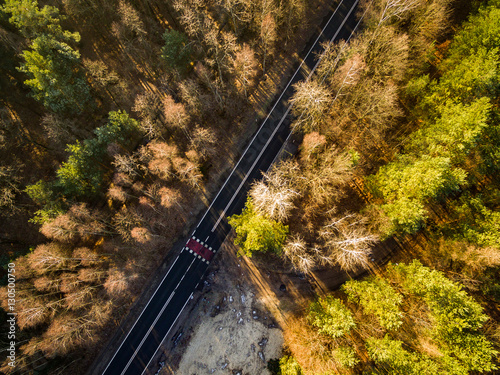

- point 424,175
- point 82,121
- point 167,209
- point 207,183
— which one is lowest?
point 167,209

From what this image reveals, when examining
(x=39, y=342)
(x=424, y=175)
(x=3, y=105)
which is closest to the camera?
(x=424, y=175)

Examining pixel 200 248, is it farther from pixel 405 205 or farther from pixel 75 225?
pixel 405 205

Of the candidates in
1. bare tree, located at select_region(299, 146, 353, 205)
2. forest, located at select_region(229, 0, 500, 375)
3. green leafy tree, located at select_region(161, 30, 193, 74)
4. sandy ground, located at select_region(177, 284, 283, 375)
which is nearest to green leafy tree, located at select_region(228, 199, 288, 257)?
forest, located at select_region(229, 0, 500, 375)

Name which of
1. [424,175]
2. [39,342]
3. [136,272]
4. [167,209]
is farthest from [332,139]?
[39,342]

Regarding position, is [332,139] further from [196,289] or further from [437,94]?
[196,289]

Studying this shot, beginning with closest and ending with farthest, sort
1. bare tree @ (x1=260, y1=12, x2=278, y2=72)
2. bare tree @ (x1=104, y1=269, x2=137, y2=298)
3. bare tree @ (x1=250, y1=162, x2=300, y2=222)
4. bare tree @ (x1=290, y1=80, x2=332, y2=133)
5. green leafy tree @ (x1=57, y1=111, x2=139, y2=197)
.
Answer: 1. bare tree @ (x1=250, y1=162, x2=300, y2=222)
2. bare tree @ (x1=290, y1=80, x2=332, y2=133)
3. green leafy tree @ (x1=57, y1=111, x2=139, y2=197)
4. bare tree @ (x1=104, y1=269, x2=137, y2=298)
5. bare tree @ (x1=260, y1=12, x2=278, y2=72)

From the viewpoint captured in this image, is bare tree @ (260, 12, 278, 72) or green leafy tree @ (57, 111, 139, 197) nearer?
green leafy tree @ (57, 111, 139, 197)

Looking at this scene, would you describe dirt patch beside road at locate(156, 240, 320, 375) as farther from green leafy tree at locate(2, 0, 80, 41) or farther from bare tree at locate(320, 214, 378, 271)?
green leafy tree at locate(2, 0, 80, 41)
